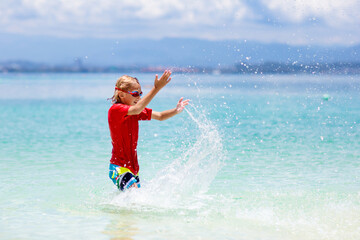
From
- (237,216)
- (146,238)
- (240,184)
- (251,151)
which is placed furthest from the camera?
(251,151)

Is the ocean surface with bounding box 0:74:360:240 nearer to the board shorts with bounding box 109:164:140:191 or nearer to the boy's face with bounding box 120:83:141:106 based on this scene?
the board shorts with bounding box 109:164:140:191

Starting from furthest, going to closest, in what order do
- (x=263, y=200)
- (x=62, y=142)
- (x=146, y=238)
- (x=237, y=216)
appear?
(x=62, y=142) < (x=263, y=200) < (x=237, y=216) < (x=146, y=238)

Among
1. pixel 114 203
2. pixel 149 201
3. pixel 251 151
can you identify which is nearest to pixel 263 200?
pixel 149 201

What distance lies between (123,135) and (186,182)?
1738mm

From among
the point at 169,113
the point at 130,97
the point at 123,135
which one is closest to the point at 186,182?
the point at 169,113

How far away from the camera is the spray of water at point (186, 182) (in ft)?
20.5

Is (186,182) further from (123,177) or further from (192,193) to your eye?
(123,177)

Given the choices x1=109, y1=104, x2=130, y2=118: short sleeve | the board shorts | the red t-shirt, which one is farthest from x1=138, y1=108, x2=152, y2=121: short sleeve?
the board shorts

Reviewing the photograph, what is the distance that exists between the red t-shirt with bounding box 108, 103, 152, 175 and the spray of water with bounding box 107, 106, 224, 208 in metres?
0.41

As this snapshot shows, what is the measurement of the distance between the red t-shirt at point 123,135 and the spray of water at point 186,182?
1.34 ft

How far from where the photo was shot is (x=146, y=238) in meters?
5.14

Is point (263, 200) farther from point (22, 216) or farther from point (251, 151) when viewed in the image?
point (251, 151)

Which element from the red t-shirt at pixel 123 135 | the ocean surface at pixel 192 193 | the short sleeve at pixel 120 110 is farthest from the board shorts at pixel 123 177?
the short sleeve at pixel 120 110

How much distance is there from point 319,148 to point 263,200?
18.2ft
